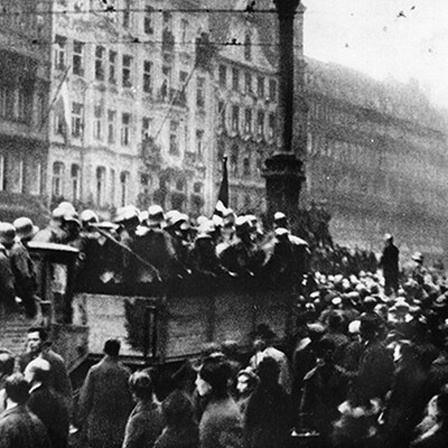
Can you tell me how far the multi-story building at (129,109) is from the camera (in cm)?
3234

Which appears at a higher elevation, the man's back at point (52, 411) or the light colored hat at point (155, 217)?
the light colored hat at point (155, 217)

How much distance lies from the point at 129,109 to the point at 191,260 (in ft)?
82.3

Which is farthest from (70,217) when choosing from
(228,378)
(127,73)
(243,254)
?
(127,73)

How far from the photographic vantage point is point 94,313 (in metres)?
9.06

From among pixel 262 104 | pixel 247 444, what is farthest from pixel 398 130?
pixel 247 444

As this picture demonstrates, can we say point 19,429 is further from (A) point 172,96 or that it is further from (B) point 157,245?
(A) point 172,96

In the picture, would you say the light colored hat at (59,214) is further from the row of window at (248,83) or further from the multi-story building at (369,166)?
the row of window at (248,83)

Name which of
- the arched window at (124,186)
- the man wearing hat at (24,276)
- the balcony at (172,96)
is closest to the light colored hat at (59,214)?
the man wearing hat at (24,276)

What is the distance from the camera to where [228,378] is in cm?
612

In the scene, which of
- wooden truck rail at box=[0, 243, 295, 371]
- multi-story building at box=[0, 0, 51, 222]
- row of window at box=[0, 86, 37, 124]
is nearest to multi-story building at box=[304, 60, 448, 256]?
multi-story building at box=[0, 0, 51, 222]

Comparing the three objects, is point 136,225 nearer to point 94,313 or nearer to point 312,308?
point 94,313

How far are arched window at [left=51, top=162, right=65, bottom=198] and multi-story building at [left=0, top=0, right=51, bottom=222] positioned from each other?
0.38 m

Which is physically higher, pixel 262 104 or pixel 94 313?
pixel 262 104

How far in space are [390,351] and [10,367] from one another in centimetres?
298
